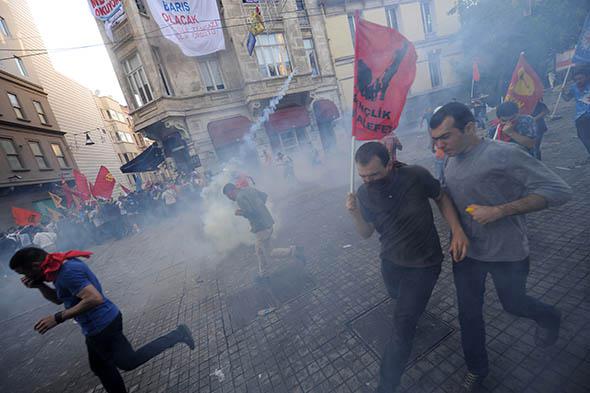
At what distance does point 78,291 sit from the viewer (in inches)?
102

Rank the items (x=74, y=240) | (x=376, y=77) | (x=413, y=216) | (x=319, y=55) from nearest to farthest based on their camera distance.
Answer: (x=413, y=216), (x=376, y=77), (x=74, y=240), (x=319, y=55)

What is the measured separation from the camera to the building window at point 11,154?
15.5 meters

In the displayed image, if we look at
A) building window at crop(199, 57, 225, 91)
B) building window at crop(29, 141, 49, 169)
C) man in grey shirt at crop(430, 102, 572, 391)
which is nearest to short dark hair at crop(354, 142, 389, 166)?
man in grey shirt at crop(430, 102, 572, 391)

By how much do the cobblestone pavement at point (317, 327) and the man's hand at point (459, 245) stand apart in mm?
1243

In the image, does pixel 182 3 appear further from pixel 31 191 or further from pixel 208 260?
pixel 31 191

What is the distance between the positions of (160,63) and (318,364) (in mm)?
16214

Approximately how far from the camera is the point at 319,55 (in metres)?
18.3

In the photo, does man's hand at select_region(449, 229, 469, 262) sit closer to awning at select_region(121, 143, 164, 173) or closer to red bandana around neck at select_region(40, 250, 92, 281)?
red bandana around neck at select_region(40, 250, 92, 281)

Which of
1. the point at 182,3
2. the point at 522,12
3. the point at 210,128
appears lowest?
the point at 210,128

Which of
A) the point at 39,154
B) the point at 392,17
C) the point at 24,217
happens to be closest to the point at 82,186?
the point at 24,217

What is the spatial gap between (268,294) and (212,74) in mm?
14875

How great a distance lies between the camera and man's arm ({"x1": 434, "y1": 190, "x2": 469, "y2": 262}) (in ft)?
6.46

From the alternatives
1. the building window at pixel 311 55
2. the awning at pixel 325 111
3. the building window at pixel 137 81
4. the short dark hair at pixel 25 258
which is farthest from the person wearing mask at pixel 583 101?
the building window at pixel 137 81

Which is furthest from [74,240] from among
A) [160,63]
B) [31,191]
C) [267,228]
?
[267,228]
